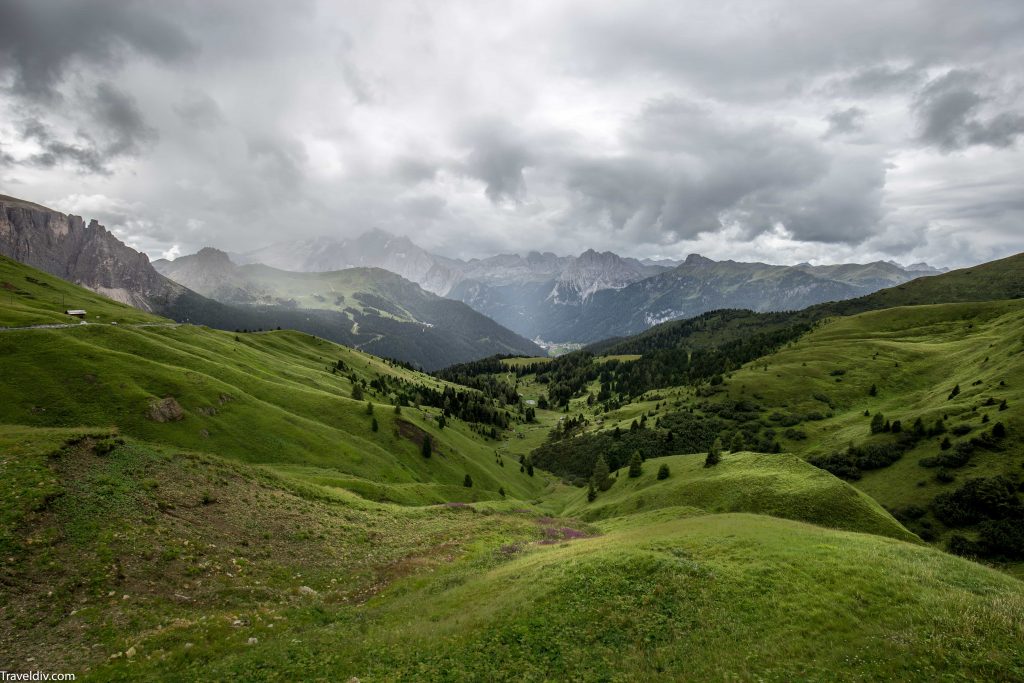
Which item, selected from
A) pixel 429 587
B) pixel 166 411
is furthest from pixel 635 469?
pixel 166 411

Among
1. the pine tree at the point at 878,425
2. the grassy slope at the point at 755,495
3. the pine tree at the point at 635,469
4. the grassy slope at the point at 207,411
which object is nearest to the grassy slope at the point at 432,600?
the grassy slope at the point at 755,495

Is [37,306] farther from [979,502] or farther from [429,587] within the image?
[979,502]

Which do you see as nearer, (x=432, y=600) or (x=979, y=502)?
(x=432, y=600)

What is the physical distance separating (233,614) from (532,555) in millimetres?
22010

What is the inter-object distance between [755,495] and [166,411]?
8543 cm

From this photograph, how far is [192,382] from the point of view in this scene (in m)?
76.0

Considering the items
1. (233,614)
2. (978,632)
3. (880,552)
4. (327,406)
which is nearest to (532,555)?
(233,614)

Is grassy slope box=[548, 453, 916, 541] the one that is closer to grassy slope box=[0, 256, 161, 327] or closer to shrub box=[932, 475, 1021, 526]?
shrub box=[932, 475, 1021, 526]

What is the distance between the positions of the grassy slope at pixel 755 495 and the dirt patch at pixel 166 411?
224 ft

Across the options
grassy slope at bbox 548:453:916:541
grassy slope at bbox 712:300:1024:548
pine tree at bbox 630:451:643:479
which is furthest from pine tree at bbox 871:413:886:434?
pine tree at bbox 630:451:643:479

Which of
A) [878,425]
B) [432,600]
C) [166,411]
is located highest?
[878,425]

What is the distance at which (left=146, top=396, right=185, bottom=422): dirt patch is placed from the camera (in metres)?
65.0

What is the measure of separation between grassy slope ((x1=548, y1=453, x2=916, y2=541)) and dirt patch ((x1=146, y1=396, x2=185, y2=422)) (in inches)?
2687

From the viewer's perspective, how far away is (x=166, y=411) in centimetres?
6656
